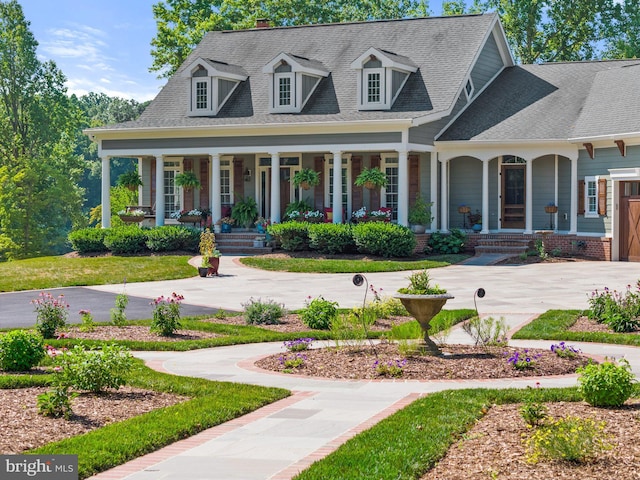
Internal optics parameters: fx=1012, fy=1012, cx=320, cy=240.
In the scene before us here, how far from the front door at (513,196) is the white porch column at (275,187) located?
8.53 m

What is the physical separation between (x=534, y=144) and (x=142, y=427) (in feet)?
93.4

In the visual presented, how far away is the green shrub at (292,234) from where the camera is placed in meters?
35.6

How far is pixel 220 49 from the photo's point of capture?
45188 millimetres

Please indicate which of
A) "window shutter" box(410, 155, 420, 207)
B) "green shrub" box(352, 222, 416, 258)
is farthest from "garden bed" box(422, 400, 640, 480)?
"window shutter" box(410, 155, 420, 207)

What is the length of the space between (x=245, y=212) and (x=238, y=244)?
6.50 ft

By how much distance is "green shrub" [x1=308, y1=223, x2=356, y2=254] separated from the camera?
3466 cm

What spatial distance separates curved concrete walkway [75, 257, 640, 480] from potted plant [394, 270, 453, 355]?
Result: 171 centimetres

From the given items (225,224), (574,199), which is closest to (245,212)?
(225,224)

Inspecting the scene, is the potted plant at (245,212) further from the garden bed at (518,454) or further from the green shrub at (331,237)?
the garden bed at (518,454)

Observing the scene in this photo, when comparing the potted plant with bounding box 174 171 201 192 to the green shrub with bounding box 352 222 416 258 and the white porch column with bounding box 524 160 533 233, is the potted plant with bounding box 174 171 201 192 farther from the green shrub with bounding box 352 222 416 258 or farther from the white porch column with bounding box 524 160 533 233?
the white porch column with bounding box 524 160 533 233

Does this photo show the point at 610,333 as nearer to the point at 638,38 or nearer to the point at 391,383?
the point at 391,383

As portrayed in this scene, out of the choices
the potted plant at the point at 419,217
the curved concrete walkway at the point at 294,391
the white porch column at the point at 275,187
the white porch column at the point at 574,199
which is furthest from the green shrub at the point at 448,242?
the curved concrete walkway at the point at 294,391

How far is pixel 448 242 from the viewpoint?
3650cm

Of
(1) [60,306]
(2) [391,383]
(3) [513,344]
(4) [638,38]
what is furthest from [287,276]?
(4) [638,38]
